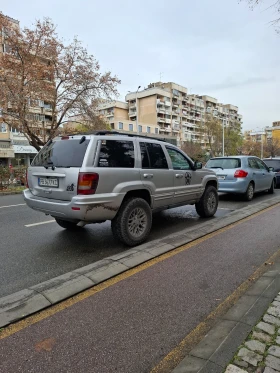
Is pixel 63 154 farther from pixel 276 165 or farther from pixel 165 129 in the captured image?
pixel 165 129

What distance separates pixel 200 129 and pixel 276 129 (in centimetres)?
5232

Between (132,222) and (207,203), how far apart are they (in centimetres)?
286

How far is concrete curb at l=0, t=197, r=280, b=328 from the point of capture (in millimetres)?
2910

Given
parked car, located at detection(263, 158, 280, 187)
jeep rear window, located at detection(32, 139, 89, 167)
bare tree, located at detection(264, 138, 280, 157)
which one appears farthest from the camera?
bare tree, located at detection(264, 138, 280, 157)

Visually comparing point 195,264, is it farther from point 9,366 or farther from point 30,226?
point 30,226

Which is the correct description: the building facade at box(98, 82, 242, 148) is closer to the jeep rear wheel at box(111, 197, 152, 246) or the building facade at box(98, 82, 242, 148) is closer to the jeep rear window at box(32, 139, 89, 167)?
the jeep rear window at box(32, 139, 89, 167)

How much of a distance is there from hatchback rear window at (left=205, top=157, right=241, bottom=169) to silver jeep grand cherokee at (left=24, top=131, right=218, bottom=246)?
15.3 ft

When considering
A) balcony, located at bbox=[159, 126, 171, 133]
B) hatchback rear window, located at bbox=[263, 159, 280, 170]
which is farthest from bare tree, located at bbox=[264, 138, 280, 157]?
hatchback rear window, located at bbox=[263, 159, 280, 170]

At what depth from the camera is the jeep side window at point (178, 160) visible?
19.7 ft

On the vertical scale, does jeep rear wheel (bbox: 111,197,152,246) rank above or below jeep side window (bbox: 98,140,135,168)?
below

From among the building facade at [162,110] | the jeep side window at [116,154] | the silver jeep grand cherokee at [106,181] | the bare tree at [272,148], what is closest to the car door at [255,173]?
the silver jeep grand cherokee at [106,181]

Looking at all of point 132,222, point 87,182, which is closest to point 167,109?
point 132,222

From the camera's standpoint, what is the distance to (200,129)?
50.0 metres

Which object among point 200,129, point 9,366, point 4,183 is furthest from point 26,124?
point 200,129
